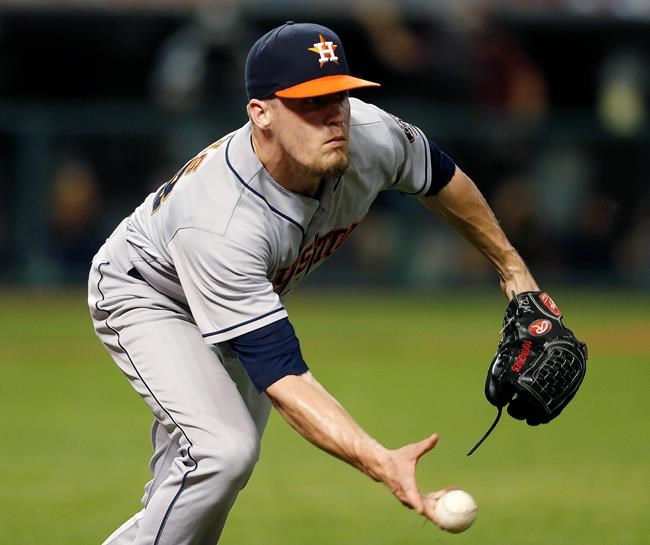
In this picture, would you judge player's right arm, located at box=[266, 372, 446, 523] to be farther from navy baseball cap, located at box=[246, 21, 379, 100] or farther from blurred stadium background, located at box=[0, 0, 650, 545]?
blurred stadium background, located at box=[0, 0, 650, 545]

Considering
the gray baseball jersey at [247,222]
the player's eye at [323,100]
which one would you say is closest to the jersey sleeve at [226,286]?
the gray baseball jersey at [247,222]

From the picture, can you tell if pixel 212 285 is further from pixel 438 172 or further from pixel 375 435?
pixel 375 435

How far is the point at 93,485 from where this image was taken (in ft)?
23.9

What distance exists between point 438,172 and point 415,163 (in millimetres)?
124

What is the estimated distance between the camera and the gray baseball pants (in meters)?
4.55

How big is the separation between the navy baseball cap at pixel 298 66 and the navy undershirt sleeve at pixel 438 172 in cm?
82

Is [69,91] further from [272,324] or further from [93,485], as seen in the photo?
[272,324]

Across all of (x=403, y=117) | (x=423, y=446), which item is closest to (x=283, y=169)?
(x=423, y=446)

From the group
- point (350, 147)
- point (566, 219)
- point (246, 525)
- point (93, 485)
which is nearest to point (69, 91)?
point (566, 219)

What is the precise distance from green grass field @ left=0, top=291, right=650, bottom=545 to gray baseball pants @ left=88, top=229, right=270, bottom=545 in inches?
47.4

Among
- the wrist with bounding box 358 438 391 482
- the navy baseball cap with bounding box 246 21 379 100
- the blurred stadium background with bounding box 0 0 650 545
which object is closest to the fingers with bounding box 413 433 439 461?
the wrist with bounding box 358 438 391 482

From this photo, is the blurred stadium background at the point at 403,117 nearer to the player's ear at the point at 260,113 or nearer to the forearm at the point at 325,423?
the player's ear at the point at 260,113

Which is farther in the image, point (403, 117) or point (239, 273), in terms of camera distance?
point (403, 117)

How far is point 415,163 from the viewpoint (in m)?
5.26
